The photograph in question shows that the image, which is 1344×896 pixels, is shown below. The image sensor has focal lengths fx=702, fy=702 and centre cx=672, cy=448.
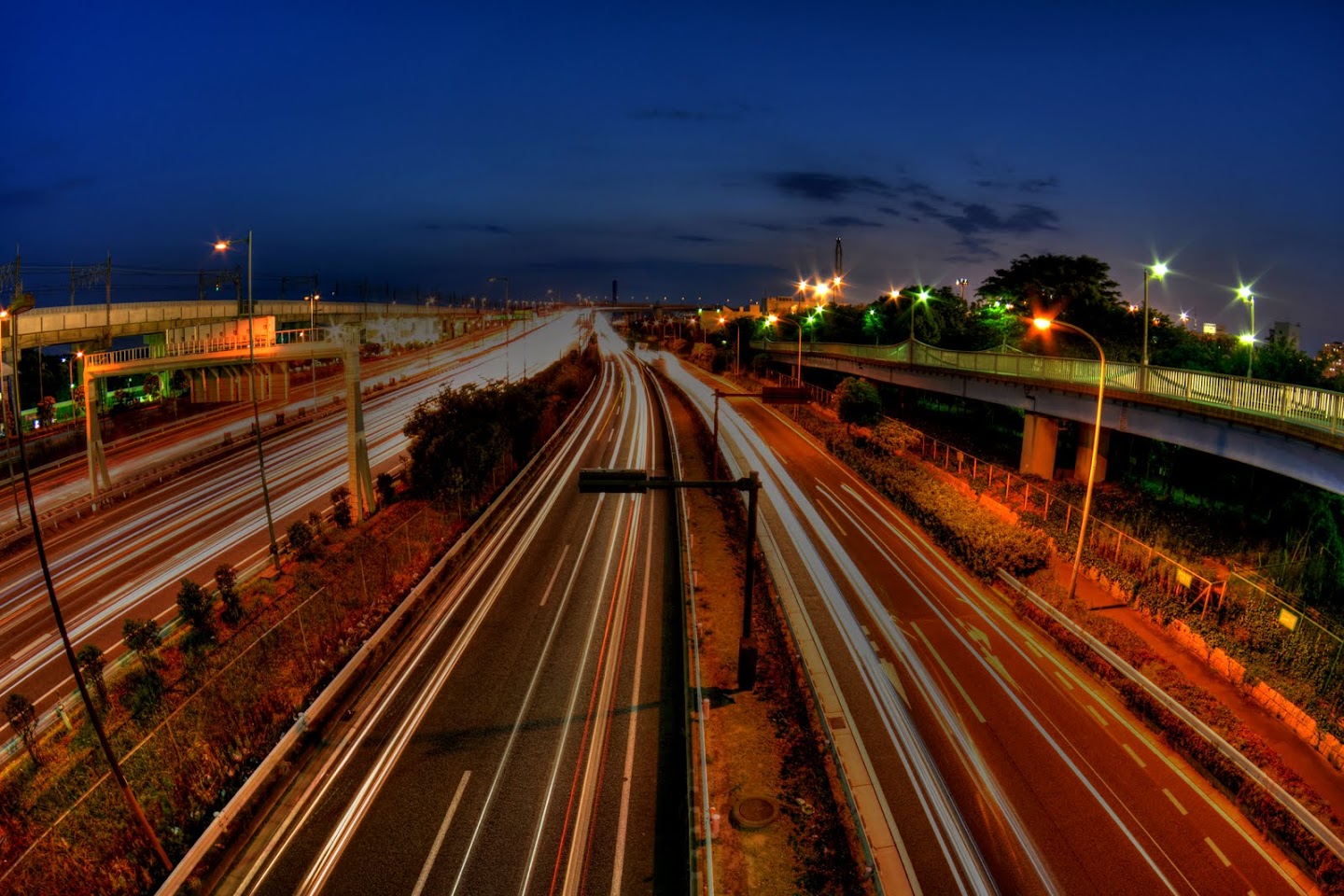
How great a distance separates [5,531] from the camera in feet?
110

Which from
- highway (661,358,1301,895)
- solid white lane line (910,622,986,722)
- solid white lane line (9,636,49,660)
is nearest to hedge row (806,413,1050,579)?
highway (661,358,1301,895)

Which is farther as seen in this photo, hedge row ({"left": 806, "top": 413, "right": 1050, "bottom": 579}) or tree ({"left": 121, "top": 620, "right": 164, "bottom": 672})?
hedge row ({"left": 806, "top": 413, "right": 1050, "bottom": 579})


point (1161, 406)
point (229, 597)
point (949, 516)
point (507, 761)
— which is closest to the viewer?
point (507, 761)

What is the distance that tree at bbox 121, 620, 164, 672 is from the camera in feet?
69.3

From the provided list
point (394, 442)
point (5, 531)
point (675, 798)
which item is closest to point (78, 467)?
point (5, 531)

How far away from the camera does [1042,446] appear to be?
129 ft

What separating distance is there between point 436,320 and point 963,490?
119 metres

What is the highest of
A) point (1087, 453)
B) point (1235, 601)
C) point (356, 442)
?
point (1087, 453)

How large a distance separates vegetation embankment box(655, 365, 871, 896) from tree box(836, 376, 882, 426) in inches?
1238

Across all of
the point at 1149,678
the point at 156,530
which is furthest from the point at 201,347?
the point at 1149,678

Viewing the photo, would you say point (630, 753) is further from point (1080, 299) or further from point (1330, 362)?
point (1080, 299)

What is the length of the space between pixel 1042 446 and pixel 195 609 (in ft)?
132

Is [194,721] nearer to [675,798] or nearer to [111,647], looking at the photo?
[111,647]

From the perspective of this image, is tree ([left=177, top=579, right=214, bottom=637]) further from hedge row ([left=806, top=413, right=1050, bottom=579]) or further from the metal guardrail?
the metal guardrail
